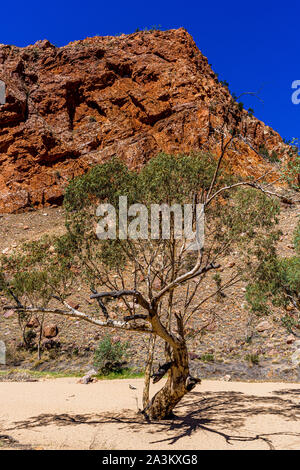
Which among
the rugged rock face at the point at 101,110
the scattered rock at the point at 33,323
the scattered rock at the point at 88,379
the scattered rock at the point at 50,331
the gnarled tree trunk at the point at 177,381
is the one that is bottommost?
the scattered rock at the point at 88,379

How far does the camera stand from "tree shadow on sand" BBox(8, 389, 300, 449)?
902 cm

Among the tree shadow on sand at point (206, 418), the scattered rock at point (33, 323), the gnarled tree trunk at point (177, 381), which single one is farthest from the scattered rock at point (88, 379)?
the gnarled tree trunk at point (177, 381)

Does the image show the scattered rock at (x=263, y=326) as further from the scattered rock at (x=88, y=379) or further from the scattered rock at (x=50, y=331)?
the scattered rock at (x=50, y=331)

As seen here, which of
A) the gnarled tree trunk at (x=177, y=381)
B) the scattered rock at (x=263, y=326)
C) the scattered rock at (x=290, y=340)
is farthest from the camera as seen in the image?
the scattered rock at (x=263, y=326)

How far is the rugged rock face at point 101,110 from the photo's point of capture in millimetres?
45125

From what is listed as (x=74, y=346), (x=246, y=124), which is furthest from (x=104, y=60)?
(x=74, y=346)

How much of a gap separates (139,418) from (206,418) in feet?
7.03

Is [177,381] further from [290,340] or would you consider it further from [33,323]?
[33,323]

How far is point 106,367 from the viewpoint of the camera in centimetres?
2042

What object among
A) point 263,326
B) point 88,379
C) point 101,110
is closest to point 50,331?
point 88,379

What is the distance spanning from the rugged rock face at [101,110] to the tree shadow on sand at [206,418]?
33.2 meters
